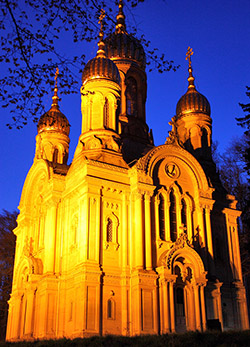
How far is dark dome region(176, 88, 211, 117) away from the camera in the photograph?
2928 centimetres

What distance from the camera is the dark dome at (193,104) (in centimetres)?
2928

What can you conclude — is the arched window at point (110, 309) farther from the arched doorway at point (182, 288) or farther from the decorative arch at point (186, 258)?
the decorative arch at point (186, 258)

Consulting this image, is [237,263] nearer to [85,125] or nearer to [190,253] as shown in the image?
[190,253]

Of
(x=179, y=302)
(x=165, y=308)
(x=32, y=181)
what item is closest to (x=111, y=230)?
(x=165, y=308)

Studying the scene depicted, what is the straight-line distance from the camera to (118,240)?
2100 centimetres

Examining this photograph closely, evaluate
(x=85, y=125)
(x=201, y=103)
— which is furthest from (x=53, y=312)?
(x=201, y=103)

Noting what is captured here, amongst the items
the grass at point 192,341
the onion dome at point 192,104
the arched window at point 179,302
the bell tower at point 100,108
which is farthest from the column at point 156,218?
the onion dome at point 192,104

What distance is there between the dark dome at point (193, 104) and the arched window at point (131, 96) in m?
3.04

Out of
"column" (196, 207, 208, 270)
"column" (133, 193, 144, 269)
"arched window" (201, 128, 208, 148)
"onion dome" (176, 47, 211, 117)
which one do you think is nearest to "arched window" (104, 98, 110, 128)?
"column" (133, 193, 144, 269)

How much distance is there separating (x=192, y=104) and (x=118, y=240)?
12.1 m

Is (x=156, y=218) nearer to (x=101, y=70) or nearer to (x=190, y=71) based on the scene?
(x=101, y=70)

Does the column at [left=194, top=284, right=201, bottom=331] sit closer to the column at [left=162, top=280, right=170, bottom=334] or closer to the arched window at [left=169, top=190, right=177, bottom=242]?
the column at [left=162, top=280, right=170, bottom=334]

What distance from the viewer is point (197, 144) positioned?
28312mm

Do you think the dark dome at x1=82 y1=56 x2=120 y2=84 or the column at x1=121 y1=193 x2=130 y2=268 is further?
the dark dome at x1=82 y1=56 x2=120 y2=84
